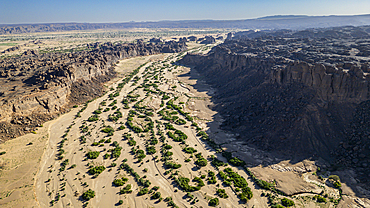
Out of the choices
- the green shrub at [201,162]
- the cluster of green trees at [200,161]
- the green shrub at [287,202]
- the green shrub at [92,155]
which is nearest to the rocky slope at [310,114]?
the green shrub at [287,202]

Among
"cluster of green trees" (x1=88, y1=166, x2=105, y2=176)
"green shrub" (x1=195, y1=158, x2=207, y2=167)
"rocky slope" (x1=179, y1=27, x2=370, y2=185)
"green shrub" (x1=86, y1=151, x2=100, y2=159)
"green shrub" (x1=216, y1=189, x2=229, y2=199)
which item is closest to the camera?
"green shrub" (x1=216, y1=189, x2=229, y2=199)

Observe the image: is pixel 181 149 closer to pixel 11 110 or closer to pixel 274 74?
pixel 274 74

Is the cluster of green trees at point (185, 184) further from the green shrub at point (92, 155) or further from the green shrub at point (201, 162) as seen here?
the green shrub at point (92, 155)

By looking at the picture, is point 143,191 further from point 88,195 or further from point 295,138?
point 295,138

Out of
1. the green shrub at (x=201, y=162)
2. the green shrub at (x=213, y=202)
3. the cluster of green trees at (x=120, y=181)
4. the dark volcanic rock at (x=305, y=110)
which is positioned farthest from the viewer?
the dark volcanic rock at (x=305, y=110)

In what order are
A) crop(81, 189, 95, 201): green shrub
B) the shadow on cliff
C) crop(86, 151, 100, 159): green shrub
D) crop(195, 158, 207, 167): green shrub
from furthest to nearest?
crop(86, 151, 100, 159): green shrub → crop(195, 158, 207, 167): green shrub → the shadow on cliff → crop(81, 189, 95, 201): green shrub

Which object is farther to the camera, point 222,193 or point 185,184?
point 185,184

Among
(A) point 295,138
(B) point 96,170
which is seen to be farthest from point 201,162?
(A) point 295,138

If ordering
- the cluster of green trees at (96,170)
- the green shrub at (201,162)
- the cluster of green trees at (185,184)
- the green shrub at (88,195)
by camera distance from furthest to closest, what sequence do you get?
the green shrub at (201,162) → the cluster of green trees at (96,170) → the cluster of green trees at (185,184) → the green shrub at (88,195)

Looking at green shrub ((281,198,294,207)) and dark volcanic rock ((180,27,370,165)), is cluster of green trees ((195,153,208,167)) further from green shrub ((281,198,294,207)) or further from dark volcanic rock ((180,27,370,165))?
green shrub ((281,198,294,207))

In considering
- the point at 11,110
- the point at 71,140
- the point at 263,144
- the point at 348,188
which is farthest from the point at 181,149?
the point at 11,110

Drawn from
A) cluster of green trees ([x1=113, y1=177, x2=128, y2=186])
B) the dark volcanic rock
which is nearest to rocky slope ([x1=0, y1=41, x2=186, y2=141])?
cluster of green trees ([x1=113, y1=177, x2=128, y2=186])

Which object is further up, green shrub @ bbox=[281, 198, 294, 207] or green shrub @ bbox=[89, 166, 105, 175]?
green shrub @ bbox=[89, 166, 105, 175]
